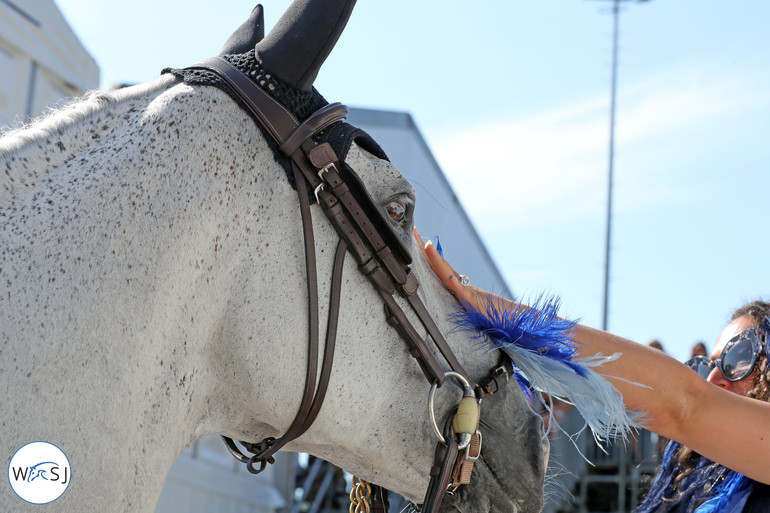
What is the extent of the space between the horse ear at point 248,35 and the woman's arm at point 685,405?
111cm

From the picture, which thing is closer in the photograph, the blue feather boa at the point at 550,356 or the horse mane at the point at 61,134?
the horse mane at the point at 61,134

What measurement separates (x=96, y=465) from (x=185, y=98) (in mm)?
722

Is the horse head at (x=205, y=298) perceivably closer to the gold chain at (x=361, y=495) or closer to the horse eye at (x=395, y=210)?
the horse eye at (x=395, y=210)

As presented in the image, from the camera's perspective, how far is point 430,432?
5.51 ft

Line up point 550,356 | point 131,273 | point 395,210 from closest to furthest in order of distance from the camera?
point 131,273 → point 395,210 → point 550,356

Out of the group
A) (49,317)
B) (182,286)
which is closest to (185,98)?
(182,286)

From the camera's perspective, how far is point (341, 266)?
1.58m

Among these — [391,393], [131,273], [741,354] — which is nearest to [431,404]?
[391,393]

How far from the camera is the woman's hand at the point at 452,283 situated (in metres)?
1.87

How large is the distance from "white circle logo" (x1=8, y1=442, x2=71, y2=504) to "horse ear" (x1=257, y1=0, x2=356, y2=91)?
0.83 m

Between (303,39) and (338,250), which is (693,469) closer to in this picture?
(338,250)

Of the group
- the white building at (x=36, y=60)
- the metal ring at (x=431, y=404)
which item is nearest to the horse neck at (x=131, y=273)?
the metal ring at (x=431, y=404)

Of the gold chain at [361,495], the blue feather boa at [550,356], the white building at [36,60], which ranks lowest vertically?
the gold chain at [361,495]

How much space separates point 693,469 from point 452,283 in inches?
56.1
